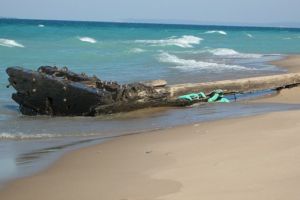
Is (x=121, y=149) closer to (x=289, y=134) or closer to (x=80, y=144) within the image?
(x=80, y=144)

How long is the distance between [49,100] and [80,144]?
2.80 m

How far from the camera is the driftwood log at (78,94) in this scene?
8828 millimetres

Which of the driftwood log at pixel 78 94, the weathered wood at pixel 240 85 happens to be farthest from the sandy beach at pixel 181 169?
the weathered wood at pixel 240 85

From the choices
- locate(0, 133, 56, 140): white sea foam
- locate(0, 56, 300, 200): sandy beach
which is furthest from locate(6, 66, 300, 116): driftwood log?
locate(0, 56, 300, 200): sandy beach

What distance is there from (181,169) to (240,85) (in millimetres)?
6615

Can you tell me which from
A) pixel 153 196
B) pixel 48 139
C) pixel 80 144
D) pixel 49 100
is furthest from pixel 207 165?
pixel 49 100

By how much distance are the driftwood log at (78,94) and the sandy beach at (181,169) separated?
2.18 metres

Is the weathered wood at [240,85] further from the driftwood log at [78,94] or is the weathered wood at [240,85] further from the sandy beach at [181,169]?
the sandy beach at [181,169]

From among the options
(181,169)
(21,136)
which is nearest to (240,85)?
(21,136)

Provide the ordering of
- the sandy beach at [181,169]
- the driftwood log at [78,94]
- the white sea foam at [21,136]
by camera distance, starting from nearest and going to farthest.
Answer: the sandy beach at [181,169], the white sea foam at [21,136], the driftwood log at [78,94]

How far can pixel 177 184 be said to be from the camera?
14.1 feet

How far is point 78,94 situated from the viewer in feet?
28.9

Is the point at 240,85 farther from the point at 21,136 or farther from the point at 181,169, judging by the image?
the point at 181,169

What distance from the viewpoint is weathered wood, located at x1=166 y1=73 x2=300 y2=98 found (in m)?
10.1
